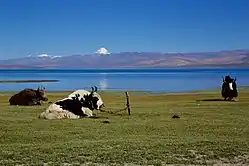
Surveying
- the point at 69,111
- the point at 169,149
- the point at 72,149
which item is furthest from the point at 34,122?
the point at 169,149

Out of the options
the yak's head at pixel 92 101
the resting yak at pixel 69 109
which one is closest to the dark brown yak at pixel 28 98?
the yak's head at pixel 92 101

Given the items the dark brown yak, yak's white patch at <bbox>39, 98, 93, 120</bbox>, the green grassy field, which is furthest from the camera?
the dark brown yak

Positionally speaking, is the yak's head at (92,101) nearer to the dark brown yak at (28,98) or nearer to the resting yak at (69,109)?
the resting yak at (69,109)

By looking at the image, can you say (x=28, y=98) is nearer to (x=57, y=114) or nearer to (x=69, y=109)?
(x=69, y=109)

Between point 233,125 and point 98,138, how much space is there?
6.89 meters

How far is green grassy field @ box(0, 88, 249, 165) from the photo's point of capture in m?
13.7

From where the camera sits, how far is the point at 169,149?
15.0 m

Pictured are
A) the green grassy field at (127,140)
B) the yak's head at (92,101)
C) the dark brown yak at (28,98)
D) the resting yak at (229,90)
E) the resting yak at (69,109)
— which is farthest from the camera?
the resting yak at (229,90)

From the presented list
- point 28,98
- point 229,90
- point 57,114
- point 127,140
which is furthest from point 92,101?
point 229,90

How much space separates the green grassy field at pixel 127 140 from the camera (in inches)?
540

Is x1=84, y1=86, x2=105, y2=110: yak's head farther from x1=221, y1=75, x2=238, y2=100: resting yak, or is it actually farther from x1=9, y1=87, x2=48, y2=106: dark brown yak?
x1=221, y1=75, x2=238, y2=100: resting yak

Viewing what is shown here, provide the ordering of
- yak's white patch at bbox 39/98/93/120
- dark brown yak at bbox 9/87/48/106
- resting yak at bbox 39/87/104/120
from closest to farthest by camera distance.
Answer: yak's white patch at bbox 39/98/93/120
resting yak at bbox 39/87/104/120
dark brown yak at bbox 9/87/48/106

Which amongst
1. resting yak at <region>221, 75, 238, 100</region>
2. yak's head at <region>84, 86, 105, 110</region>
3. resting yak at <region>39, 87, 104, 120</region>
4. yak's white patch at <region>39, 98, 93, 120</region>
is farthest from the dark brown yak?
resting yak at <region>221, 75, 238, 100</region>

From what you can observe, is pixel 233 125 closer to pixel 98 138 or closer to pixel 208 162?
pixel 98 138
